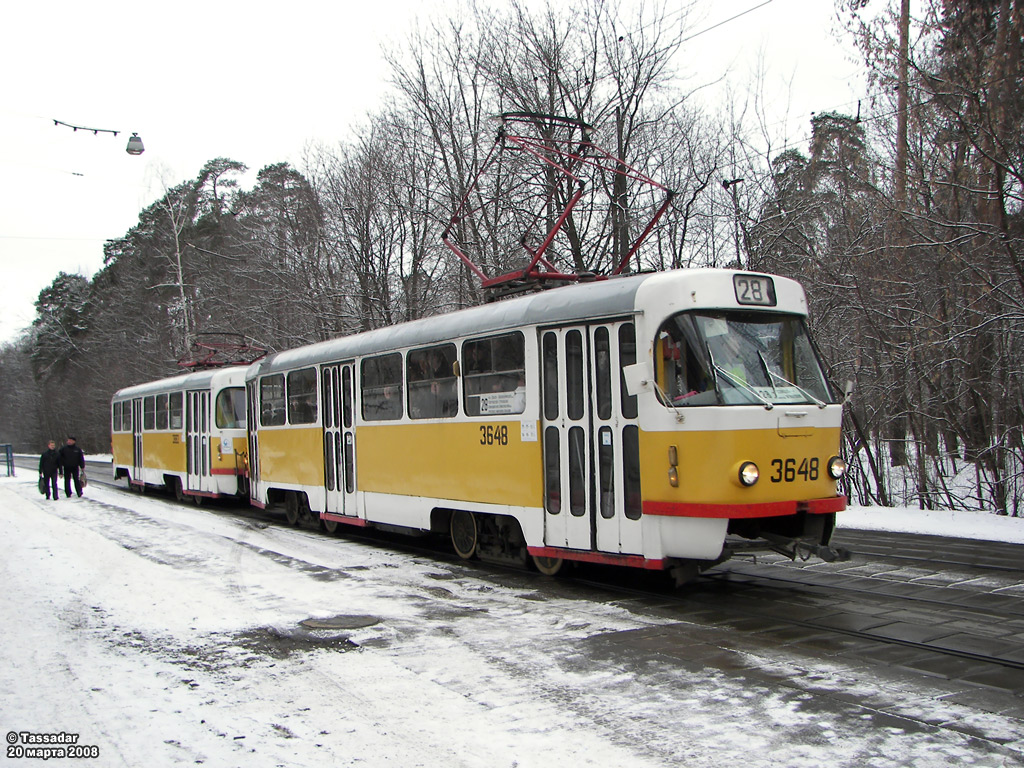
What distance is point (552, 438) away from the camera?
8.66m

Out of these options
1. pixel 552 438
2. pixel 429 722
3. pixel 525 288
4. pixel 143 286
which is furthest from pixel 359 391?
pixel 143 286

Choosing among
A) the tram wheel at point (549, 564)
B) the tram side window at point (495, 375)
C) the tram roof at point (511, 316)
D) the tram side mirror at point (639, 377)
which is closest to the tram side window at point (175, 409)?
the tram roof at point (511, 316)

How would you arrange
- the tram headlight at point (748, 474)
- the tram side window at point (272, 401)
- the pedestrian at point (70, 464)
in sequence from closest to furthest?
the tram headlight at point (748, 474), the tram side window at point (272, 401), the pedestrian at point (70, 464)

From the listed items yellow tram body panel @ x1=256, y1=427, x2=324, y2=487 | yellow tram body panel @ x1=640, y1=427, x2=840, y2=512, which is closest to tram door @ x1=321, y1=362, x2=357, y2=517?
yellow tram body panel @ x1=256, y1=427, x2=324, y2=487

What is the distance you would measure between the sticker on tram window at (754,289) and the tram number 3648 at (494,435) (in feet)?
9.23

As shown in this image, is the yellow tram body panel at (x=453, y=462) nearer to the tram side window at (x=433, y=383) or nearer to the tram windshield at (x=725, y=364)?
the tram side window at (x=433, y=383)

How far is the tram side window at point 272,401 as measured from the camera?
15.1m

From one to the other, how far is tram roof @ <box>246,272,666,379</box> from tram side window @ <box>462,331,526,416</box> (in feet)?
0.52

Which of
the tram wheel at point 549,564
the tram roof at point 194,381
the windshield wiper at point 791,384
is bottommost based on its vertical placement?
the tram wheel at point 549,564

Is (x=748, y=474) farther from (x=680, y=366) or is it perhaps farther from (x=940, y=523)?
(x=940, y=523)

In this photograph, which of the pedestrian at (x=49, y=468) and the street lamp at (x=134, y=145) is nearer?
the street lamp at (x=134, y=145)

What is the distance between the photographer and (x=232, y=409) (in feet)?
61.9

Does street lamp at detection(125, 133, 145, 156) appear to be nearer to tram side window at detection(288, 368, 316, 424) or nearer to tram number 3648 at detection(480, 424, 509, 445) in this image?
tram side window at detection(288, 368, 316, 424)

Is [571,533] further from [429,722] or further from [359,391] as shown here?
[359,391]
